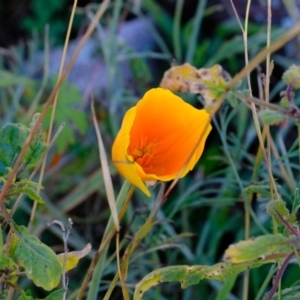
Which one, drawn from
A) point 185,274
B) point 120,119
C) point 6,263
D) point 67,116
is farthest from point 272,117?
point 120,119

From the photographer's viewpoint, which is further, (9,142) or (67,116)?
(67,116)

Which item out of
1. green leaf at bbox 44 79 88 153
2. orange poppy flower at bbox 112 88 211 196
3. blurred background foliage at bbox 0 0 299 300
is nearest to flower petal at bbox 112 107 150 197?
orange poppy flower at bbox 112 88 211 196

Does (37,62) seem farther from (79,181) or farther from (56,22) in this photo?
(79,181)

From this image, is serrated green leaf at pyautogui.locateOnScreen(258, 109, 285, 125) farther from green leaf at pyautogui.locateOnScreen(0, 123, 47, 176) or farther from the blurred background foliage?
the blurred background foliage

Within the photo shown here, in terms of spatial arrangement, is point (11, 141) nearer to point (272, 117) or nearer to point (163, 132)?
point (163, 132)

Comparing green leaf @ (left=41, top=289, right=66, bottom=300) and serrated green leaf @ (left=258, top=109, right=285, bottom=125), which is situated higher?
serrated green leaf @ (left=258, top=109, right=285, bottom=125)


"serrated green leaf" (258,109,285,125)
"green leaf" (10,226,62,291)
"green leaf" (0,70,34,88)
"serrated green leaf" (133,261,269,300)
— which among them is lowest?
"green leaf" (0,70,34,88)

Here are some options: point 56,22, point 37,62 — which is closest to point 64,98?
point 37,62
